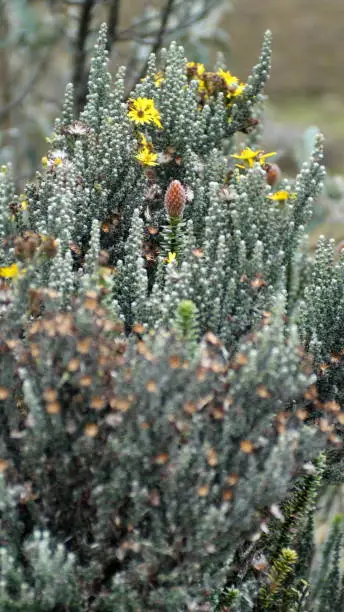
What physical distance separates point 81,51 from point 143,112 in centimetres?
167

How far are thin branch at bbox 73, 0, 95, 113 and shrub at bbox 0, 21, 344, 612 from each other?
177cm

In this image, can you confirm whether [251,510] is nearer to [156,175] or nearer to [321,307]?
[321,307]

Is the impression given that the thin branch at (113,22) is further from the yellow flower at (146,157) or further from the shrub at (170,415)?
the shrub at (170,415)

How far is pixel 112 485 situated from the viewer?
1355 mm

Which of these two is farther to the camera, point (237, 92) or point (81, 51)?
point (81, 51)

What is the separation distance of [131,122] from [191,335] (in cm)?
87

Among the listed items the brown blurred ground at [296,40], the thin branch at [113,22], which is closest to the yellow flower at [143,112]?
the thin branch at [113,22]

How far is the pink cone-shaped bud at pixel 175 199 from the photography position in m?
1.89

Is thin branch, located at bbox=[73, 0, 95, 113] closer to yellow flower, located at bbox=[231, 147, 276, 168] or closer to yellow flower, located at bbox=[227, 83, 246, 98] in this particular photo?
yellow flower, located at bbox=[227, 83, 246, 98]

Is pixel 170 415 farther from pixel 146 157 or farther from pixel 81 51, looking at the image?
pixel 81 51

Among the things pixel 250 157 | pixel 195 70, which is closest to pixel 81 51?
pixel 195 70

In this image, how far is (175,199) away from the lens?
74.9 inches

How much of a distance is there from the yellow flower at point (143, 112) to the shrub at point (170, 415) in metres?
0.28

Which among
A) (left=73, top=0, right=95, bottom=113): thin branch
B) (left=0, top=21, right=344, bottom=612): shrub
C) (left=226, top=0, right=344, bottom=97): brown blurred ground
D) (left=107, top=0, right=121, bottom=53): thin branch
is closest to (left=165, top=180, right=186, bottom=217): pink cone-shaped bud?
(left=0, top=21, right=344, bottom=612): shrub
